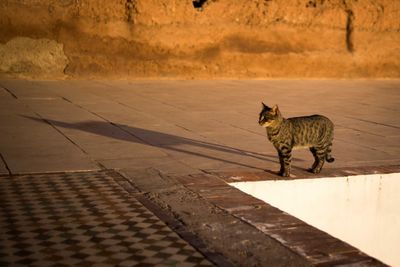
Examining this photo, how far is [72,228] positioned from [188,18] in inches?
394

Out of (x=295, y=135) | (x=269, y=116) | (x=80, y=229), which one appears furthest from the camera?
(x=295, y=135)

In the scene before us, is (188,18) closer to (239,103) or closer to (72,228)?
(239,103)

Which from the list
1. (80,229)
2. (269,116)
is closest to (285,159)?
(269,116)

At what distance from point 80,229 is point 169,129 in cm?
362

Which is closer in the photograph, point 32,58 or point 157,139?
point 157,139

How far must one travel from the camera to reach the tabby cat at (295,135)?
498cm

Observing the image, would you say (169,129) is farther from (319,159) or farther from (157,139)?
(319,159)

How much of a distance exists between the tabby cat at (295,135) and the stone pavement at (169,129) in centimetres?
27

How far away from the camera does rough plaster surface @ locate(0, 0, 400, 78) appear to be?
11930mm

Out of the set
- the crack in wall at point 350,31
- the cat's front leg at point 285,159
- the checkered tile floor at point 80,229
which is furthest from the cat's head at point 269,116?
the crack in wall at point 350,31

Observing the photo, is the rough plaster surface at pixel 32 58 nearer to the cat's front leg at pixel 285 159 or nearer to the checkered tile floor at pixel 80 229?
the checkered tile floor at pixel 80 229

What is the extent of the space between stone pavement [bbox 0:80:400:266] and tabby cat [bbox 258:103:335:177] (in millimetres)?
266

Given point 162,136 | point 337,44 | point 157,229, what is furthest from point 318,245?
point 337,44

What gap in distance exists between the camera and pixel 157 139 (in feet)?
21.1
